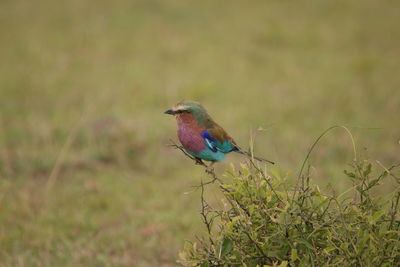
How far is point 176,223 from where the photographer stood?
18.3ft

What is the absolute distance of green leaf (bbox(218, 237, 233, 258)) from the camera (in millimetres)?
2654

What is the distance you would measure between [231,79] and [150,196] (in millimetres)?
3712

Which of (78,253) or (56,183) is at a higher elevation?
(56,183)

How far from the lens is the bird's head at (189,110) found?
2994 mm

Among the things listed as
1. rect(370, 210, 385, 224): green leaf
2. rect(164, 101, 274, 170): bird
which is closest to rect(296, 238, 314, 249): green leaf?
rect(370, 210, 385, 224): green leaf

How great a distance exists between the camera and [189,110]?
3.01m

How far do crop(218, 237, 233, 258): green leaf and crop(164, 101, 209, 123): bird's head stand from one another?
669 mm

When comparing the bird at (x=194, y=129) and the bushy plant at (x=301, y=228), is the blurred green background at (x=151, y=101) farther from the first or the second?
the bushy plant at (x=301, y=228)

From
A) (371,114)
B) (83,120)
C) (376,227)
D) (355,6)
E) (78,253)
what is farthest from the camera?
(355,6)

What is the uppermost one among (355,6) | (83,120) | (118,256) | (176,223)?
(355,6)

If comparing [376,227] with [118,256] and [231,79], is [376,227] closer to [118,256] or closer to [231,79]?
[118,256]

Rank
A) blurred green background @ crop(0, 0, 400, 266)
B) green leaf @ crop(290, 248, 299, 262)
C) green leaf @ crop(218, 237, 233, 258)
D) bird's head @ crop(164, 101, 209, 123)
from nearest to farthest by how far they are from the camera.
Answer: green leaf @ crop(290, 248, 299, 262), green leaf @ crop(218, 237, 233, 258), bird's head @ crop(164, 101, 209, 123), blurred green background @ crop(0, 0, 400, 266)

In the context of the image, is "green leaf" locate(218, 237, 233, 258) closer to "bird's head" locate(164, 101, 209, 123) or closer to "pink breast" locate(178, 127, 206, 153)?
"pink breast" locate(178, 127, 206, 153)

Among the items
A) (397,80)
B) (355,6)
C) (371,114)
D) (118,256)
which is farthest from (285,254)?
(355,6)
